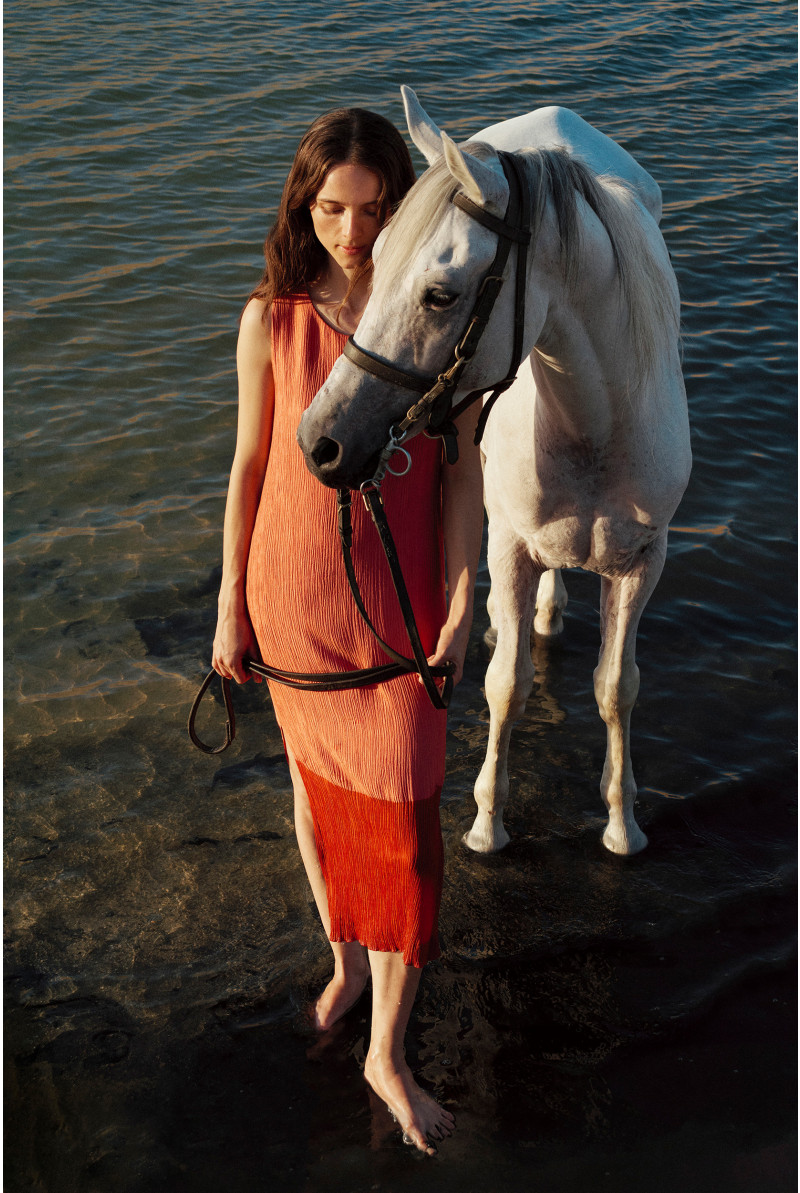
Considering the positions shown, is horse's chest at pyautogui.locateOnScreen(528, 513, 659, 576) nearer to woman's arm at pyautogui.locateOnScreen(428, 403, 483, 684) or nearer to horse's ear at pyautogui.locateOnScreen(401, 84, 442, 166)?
woman's arm at pyautogui.locateOnScreen(428, 403, 483, 684)

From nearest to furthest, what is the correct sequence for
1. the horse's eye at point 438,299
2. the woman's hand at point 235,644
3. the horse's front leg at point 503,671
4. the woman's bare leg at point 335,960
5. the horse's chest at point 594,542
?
the horse's eye at point 438,299 < the woman's hand at point 235,644 < the woman's bare leg at point 335,960 < the horse's chest at point 594,542 < the horse's front leg at point 503,671

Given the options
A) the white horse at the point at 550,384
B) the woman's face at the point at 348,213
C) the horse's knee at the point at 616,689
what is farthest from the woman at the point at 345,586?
the horse's knee at the point at 616,689

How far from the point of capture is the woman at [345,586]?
6.67ft

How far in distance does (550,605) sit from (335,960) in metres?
1.94

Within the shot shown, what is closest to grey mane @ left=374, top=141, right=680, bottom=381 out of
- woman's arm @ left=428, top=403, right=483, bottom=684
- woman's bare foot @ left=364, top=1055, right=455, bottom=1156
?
woman's arm @ left=428, top=403, right=483, bottom=684

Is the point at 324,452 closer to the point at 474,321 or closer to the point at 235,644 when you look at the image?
the point at 474,321

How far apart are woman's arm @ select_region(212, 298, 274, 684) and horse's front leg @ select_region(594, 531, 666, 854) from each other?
3.87 ft

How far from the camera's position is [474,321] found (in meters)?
1.83

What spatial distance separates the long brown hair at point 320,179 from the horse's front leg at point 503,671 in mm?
1076

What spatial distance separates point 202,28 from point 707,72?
589 centimetres

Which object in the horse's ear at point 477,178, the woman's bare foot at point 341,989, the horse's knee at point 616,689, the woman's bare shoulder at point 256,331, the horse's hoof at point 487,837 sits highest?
the horse's ear at point 477,178

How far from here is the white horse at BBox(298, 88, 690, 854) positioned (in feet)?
5.92

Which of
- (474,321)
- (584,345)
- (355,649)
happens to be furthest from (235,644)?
(584,345)

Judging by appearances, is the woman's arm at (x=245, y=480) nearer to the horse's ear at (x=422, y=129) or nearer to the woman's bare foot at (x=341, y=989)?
the horse's ear at (x=422, y=129)
